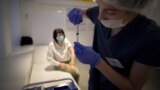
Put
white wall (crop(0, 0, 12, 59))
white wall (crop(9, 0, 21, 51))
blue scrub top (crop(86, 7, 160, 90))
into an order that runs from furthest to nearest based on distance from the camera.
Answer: white wall (crop(9, 0, 21, 51)) < white wall (crop(0, 0, 12, 59)) < blue scrub top (crop(86, 7, 160, 90))

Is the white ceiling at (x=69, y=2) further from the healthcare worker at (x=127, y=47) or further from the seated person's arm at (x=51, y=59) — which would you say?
the healthcare worker at (x=127, y=47)

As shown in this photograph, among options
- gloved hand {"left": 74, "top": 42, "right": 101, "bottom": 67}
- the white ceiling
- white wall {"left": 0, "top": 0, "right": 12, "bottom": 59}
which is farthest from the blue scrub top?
the white ceiling

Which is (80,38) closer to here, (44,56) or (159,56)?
(44,56)

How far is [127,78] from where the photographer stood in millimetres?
788

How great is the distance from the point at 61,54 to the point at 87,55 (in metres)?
0.85

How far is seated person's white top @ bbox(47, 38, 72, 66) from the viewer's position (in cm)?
157

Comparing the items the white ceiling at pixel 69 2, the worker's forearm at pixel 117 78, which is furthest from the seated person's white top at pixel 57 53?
the worker's forearm at pixel 117 78

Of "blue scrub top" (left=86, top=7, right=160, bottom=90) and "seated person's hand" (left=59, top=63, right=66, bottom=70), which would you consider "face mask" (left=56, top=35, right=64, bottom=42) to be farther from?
"blue scrub top" (left=86, top=7, right=160, bottom=90)

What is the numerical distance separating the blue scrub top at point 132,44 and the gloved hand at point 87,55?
0.10 m

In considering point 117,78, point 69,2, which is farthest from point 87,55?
point 69,2

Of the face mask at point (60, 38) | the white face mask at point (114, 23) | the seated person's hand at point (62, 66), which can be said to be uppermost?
the white face mask at point (114, 23)

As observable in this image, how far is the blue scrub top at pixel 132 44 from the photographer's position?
74 cm

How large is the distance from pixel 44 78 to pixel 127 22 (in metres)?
0.76

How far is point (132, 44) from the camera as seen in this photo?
786mm
